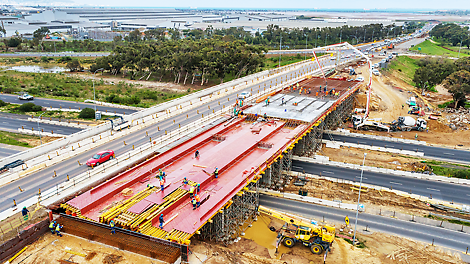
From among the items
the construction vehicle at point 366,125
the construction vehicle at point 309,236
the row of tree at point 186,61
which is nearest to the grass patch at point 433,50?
the row of tree at point 186,61

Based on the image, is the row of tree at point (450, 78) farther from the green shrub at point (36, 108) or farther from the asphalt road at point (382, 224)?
the green shrub at point (36, 108)

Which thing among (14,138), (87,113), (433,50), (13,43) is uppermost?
(433,50)

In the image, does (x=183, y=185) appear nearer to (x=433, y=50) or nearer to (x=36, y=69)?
(x=36, y=69)

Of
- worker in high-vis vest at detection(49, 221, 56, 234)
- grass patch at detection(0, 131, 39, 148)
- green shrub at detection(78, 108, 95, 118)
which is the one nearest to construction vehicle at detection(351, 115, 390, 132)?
green shrub at detection(78, 108, 95, 118)

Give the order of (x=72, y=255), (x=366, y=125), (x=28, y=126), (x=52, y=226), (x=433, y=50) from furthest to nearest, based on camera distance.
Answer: (x=433, y=50) → (x=366, y=125) → (x=28, y=126) → (x=52, y=226) → (x=72, y=255)

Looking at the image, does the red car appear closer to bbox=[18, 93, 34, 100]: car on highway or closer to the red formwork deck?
the red formwork deck

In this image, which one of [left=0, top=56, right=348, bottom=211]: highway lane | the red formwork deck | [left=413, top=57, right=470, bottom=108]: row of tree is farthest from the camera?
[left=413, top=57, right=470, bottom=108]: row of tree

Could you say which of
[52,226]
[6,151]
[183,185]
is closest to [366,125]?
[183,185]

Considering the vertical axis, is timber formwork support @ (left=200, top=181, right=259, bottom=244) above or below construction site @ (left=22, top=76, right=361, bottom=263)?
below
